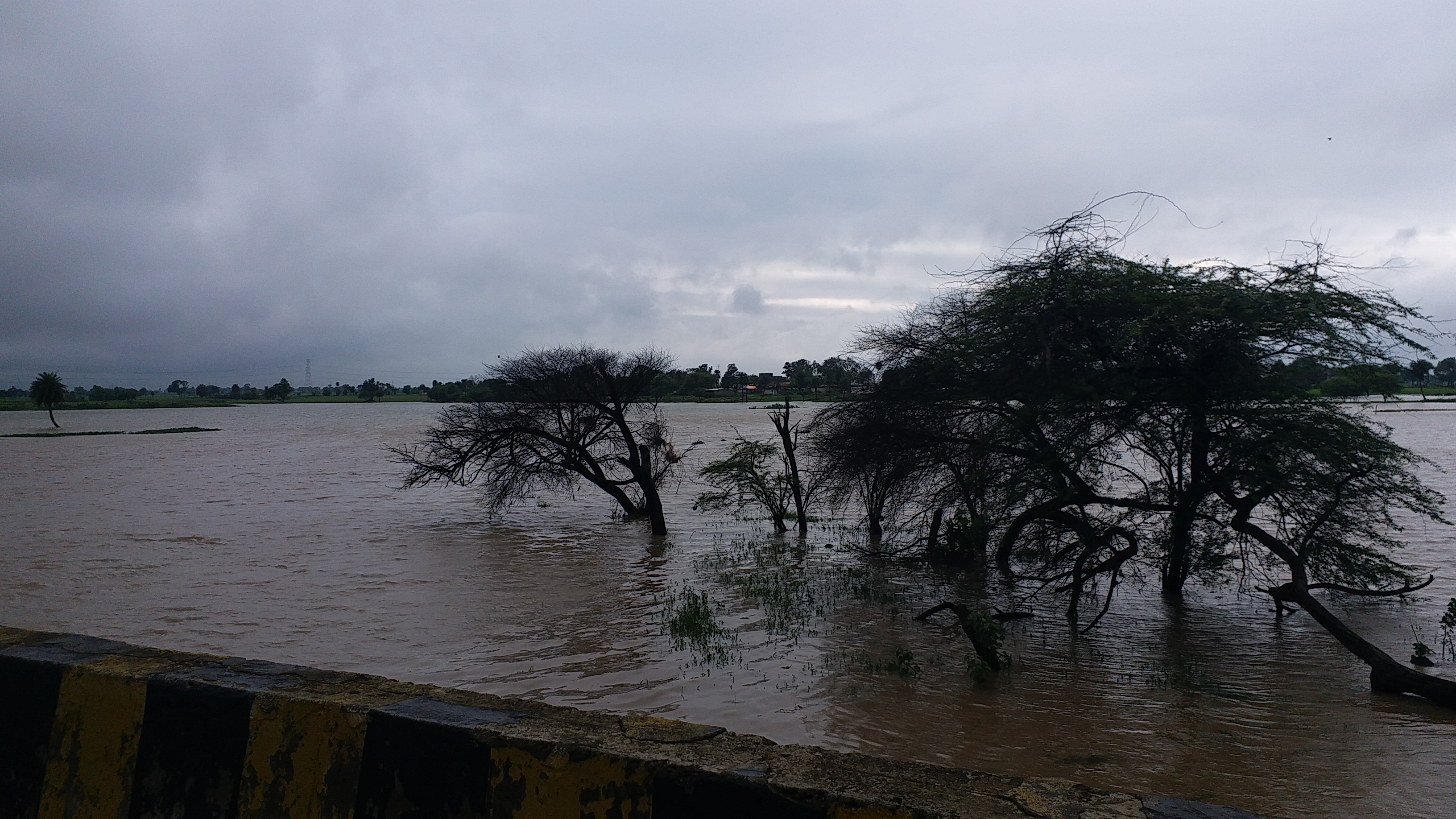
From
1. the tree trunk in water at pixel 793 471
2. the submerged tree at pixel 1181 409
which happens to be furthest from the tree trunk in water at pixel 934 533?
the tree trunk in water at pixel 793 471

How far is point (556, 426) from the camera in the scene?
23.3 meters

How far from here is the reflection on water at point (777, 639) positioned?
7.66 m

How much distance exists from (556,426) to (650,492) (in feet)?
10.1

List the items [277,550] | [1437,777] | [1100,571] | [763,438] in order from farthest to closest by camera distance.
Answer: [763,438] → [277,550] → [1100,571] → [1437,777]

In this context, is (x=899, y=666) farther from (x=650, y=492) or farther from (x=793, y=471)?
(x=650, y=492)

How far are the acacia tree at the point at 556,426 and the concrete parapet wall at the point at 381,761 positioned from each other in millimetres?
18294

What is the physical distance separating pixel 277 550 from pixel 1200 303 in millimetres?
19197

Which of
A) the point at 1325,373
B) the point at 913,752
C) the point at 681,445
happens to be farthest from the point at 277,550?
the point at 681,445

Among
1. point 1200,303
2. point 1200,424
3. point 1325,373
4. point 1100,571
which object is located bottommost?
point 1100,571

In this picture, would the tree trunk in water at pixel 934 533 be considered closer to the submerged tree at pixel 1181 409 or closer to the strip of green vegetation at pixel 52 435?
the submerged tree at pixel 1181 409

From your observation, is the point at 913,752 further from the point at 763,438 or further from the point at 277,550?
the point at 763,438

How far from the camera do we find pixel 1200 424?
10.8 m

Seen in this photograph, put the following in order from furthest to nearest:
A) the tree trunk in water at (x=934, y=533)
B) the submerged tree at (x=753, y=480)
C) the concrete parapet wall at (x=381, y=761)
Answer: the submerged tree at (x=753, y=480), the tree trunk in water at (x=934, y=533), the concrete parapet wall at (x=381, y=761)

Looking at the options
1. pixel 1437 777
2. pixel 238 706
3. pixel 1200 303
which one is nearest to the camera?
pixel 238 706
